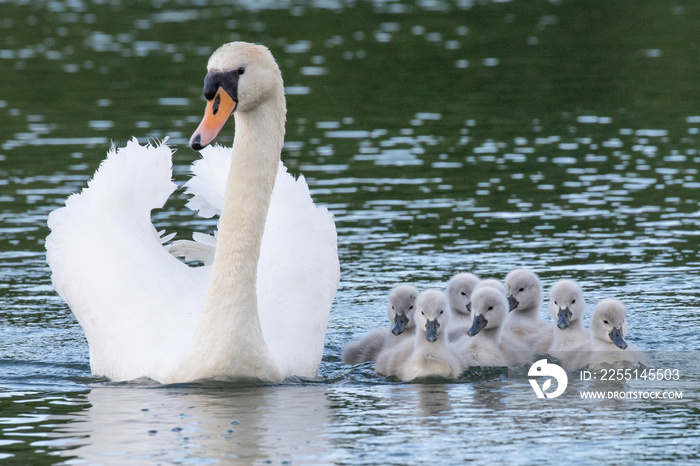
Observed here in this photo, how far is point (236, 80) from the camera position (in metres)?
8.98

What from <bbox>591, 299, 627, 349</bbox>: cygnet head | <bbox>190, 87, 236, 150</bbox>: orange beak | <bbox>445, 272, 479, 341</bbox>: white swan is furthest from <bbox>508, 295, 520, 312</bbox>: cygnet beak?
<bbox>190, 87, 236, 150</bbox>: orange beak

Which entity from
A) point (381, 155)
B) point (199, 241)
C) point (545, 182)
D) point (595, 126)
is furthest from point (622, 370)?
point (595, 126)

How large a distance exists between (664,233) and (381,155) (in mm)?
5578

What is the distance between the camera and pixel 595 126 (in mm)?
20594

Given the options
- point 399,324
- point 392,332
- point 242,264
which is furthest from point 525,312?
point 242,264

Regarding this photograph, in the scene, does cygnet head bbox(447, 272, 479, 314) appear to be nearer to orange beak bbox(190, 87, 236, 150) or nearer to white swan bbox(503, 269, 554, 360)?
white swan bbox(503, 269, 554, 360)

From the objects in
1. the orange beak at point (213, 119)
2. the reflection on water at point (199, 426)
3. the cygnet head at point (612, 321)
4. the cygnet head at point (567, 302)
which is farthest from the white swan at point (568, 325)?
the orange beak at point (213, 119)

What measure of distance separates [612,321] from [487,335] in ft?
3.65

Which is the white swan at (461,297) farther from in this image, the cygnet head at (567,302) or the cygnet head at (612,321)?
the cygnet head at (612,321)

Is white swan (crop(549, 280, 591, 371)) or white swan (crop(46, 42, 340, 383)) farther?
white swan (crop(549, 280, 591, 371))

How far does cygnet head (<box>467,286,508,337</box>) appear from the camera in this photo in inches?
413

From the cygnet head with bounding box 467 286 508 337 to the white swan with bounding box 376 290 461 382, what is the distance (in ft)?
1.20

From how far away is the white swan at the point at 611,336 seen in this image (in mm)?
10016

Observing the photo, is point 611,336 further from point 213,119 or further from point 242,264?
point 213,119
